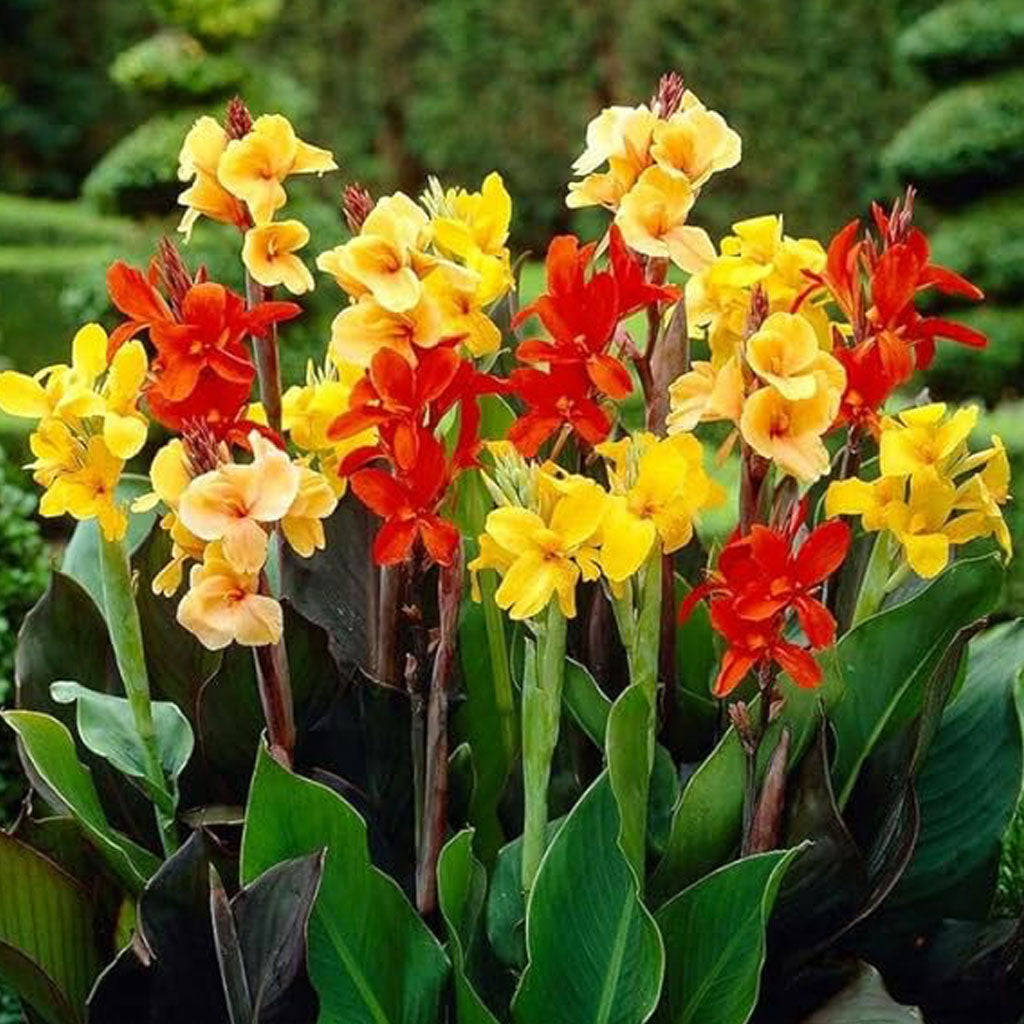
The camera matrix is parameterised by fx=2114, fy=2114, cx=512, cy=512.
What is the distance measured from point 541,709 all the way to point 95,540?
0.69 meters

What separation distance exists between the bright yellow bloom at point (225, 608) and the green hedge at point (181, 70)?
5.61 metres

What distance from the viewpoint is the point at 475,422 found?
60.0 inches

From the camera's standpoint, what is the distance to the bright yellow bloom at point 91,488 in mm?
1513

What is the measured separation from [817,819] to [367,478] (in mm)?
423

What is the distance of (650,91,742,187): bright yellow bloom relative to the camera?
1.55 metres

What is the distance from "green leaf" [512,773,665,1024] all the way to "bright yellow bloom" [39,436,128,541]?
40cm

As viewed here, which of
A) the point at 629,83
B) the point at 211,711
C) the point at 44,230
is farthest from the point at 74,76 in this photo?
the point at 211,711

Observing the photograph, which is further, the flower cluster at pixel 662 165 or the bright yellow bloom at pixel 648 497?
the flower cluster at pixel 662 165

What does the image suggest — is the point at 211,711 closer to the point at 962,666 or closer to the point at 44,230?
the point at 962,666

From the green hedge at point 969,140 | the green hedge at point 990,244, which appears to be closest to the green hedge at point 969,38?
the green hedge at point 969,140

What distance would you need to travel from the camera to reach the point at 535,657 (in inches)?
60.4

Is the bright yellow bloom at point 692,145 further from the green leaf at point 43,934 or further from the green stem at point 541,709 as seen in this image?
the green leaf at point 43,934

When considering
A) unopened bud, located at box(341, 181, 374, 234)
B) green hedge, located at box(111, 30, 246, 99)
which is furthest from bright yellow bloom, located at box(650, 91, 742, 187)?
green hedge, located at box(111, 30, 246, 99)

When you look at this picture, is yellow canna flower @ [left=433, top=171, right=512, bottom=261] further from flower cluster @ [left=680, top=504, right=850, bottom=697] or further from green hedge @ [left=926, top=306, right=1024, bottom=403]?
green hedge @ [left=926, top=306, right=1024, bottom=403]
